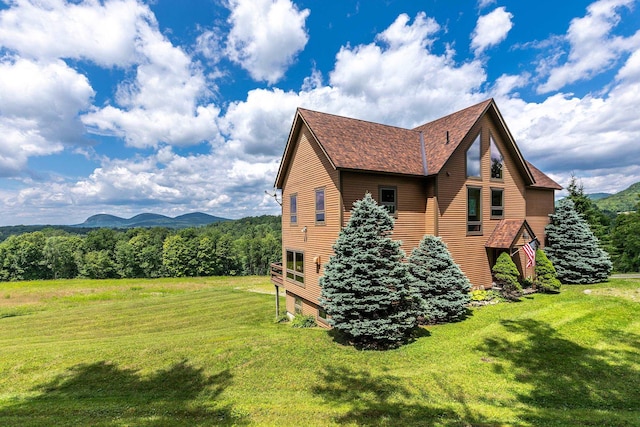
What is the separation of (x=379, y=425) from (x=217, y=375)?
5.11 meters

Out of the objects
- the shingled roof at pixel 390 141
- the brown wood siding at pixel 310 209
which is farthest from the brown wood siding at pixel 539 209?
the brown wood siding at pixel 310 209

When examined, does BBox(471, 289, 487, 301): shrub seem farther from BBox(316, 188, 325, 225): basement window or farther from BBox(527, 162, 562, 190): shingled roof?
BBox(527, 162, 562, 190): shingled roof

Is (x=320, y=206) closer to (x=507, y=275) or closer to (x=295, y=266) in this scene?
(x=295, y=266)

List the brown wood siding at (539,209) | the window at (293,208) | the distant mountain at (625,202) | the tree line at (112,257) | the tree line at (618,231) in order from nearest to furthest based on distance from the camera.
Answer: the window at (293,208), the brown wood siding at (539,209), the tree line at (618,231), the tree line at (112,257), the distant mountain at (625,202)

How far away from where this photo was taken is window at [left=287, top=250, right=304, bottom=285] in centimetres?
1577

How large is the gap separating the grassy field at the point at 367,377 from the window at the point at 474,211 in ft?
13.4

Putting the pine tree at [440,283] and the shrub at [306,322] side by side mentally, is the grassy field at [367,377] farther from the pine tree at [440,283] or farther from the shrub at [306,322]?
the shrub at [306,322]

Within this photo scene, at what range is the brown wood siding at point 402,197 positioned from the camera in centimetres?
1247

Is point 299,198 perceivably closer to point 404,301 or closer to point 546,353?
point 404,301

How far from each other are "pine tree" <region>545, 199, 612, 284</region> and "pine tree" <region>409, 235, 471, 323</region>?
10.7 meters

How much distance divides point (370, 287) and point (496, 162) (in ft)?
40.3

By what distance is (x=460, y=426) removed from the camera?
5047 millimetres

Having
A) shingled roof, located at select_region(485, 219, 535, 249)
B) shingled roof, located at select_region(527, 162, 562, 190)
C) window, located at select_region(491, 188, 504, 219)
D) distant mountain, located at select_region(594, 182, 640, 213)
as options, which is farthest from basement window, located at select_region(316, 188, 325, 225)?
distant mountain, located at select_region(594, 182, 640, 213)

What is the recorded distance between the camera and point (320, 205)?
13797mm
